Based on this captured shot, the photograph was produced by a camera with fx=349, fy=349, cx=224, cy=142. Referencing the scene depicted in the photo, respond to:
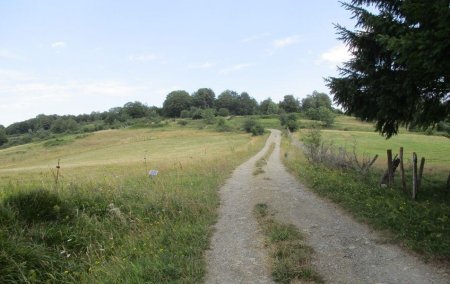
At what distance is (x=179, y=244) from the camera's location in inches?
283

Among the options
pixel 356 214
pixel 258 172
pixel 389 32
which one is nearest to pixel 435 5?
pixel 389 32

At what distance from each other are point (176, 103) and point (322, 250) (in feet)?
525

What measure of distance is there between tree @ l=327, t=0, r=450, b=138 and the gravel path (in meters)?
3.59

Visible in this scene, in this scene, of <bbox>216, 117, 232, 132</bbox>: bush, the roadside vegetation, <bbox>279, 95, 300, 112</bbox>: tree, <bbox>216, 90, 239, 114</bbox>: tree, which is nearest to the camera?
the roadside vegetation

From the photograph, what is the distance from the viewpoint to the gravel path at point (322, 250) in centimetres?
558

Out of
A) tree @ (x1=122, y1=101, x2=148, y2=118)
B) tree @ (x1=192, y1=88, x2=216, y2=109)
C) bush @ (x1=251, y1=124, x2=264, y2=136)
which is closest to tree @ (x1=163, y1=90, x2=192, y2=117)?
tree @ (x1=192, y1=88, x2=216, y2=109)

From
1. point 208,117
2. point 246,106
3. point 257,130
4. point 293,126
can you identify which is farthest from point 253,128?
point 246,106

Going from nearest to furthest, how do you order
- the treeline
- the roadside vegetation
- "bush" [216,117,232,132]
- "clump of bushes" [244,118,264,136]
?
the roadside vegetation
"clump of bushes" [244,118,264,136]
"bush" [216,117,232,132]
the treeline

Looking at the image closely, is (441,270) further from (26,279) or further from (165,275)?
(26,279)

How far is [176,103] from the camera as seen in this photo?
163500 millimetres

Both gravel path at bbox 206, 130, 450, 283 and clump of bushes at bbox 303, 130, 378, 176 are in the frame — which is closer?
gravel path at bbox 206, 130, 450, 283

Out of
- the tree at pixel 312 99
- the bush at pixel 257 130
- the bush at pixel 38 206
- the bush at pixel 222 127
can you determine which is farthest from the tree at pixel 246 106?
the bush at pixel 38 206

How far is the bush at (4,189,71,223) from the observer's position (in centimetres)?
808

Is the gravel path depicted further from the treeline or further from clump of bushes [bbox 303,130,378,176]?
the treeline
